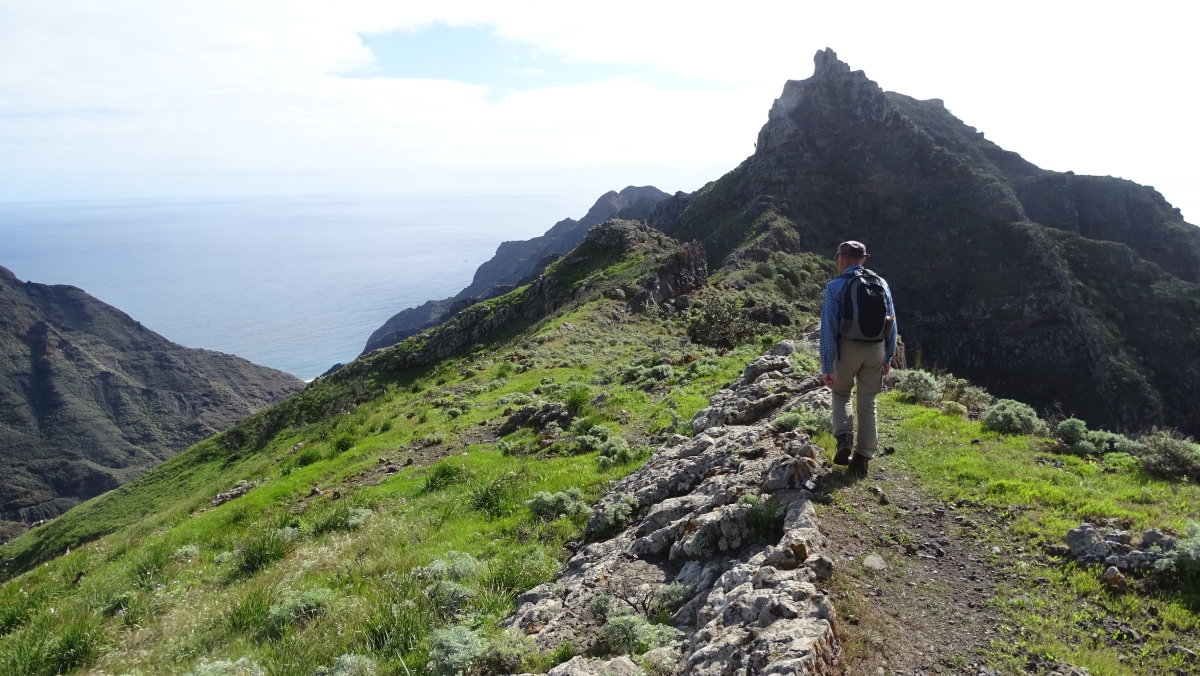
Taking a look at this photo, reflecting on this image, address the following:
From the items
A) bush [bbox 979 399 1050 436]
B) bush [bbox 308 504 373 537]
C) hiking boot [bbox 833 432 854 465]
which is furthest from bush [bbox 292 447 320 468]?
bush [bbox 979 399 1050 436]

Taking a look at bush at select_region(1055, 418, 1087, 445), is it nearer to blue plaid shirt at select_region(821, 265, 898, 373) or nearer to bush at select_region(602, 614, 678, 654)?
blue plaid shirt at select_region(821, 265, 898, 373)

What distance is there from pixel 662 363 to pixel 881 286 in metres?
13.5

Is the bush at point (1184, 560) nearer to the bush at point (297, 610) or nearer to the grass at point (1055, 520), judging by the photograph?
the grass at point (1055, 520)

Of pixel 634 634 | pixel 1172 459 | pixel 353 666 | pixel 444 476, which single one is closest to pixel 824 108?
pixel 444 476

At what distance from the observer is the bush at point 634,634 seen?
16.8 feet

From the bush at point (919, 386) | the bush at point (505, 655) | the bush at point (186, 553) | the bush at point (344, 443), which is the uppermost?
the bush at point (919, 386)

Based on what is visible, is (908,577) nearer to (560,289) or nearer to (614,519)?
(614,519)

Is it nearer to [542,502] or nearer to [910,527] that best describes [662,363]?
[542,502]

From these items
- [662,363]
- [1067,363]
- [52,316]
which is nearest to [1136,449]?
[662,363]

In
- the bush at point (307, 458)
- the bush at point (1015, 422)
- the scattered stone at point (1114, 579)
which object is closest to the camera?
the scattered stone at point (1114, 579)

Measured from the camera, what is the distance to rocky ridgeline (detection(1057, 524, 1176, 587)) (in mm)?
4922

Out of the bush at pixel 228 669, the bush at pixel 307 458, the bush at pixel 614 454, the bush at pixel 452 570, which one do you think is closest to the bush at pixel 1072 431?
the bush at pixel 614 454

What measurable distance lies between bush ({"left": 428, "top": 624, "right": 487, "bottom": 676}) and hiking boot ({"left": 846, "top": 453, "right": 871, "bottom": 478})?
4.76 metres

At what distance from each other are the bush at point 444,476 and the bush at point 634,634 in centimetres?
784
